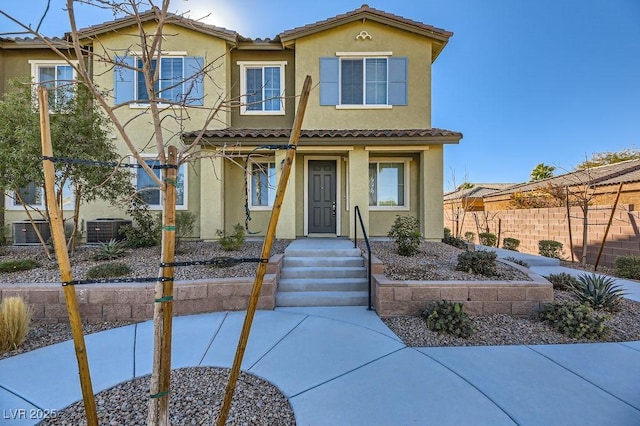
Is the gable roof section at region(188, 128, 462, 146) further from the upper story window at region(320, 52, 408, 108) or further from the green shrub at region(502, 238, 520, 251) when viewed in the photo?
the green shrub at region(502, 238, 520, 251)

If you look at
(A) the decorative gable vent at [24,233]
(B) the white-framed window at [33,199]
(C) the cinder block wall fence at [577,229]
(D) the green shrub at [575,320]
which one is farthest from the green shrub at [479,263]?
(B) the white-framed window at [33,199]

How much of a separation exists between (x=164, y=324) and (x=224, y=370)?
1755mm

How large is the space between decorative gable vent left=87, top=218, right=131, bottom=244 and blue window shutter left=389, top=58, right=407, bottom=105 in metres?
9.43

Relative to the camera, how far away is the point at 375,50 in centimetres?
965

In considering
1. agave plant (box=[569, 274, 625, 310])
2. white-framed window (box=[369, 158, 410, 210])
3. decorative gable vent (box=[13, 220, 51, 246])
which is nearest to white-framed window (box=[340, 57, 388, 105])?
white-framed window (box=[369, 158, 410, 210])

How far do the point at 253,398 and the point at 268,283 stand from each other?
7.87ft

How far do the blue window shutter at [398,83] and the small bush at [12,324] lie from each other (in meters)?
9.91

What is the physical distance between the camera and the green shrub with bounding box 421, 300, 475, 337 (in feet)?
14.0

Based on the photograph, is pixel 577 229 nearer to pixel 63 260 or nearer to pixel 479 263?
pixel 479 263

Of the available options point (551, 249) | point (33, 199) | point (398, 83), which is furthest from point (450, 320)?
point (33, 199)

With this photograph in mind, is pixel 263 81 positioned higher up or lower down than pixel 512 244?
higher up

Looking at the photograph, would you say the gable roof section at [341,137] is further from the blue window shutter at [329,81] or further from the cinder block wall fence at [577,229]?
the cinder block wall fence at [577,229]

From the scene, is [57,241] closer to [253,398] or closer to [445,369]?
[253,398]

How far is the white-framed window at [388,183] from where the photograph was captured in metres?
10.1
